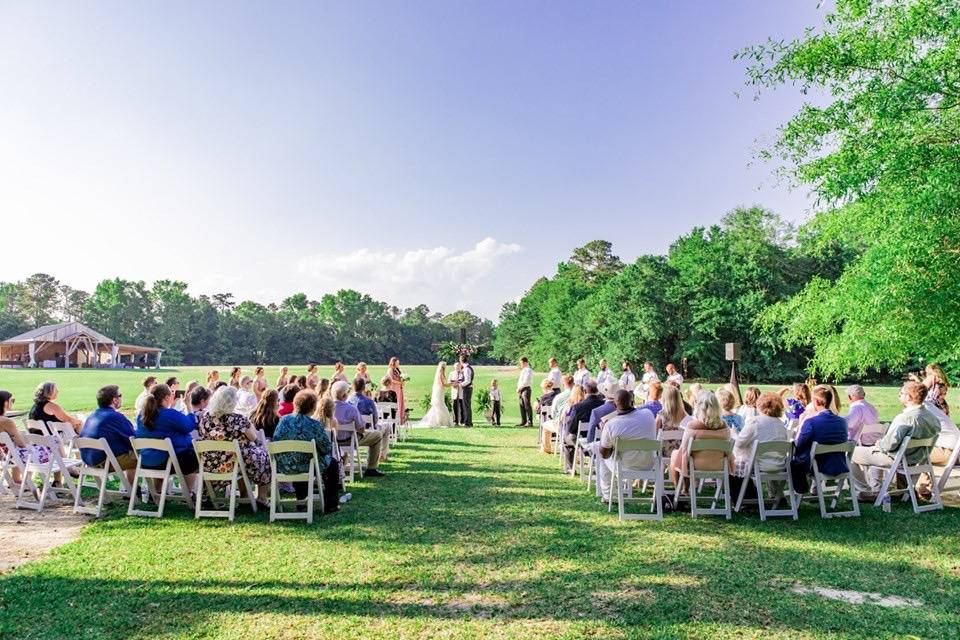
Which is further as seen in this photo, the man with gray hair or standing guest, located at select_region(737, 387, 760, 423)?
standing guest, located at select_region(737, 387, 760, 423)

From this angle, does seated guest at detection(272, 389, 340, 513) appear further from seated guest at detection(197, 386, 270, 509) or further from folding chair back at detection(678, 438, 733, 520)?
folding chair back at detection(678, 438, 733, 520)

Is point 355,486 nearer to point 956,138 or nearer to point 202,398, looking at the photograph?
point 202,398

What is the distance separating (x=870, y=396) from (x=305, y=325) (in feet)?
234

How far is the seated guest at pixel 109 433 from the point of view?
6598 millimetres

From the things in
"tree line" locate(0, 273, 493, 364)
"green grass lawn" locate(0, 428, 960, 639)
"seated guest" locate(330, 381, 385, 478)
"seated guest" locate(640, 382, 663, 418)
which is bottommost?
"green grass lawn" locate(0, 428, 960, 639)

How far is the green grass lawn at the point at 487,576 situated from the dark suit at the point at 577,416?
82.6 inches

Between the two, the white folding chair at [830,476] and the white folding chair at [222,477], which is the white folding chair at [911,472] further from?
the white folding chair at [222,477]

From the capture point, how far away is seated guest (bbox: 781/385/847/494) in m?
6.32

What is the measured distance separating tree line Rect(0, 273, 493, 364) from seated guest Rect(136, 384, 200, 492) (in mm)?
74439

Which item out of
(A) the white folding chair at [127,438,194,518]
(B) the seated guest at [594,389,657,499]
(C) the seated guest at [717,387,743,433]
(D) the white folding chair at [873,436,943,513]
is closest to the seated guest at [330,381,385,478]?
(A) the white folding chair at [127,438,194,518]

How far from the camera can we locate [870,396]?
27859mm

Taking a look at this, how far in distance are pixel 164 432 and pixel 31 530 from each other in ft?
4.67

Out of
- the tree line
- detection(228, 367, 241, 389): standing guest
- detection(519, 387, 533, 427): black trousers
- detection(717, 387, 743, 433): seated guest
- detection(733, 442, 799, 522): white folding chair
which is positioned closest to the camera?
detection(733, 442, 799, 522): white folding chair

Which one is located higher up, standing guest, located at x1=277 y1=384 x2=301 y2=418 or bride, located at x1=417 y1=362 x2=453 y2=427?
standing guest, located at x1=277 y1=384 x2=301 y2=418
